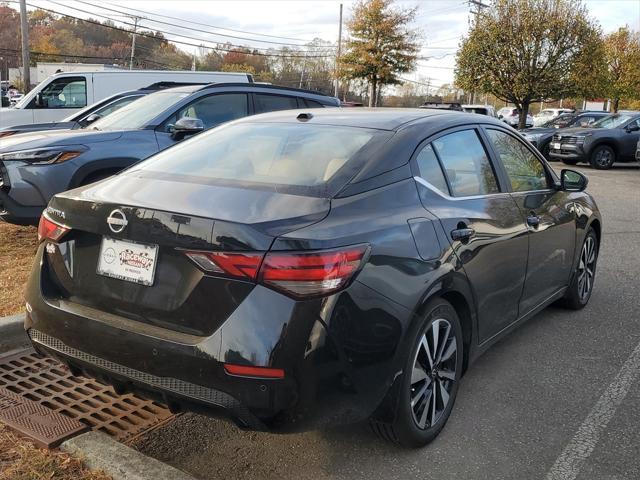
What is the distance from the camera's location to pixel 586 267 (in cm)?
527

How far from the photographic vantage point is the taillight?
7.73 ft

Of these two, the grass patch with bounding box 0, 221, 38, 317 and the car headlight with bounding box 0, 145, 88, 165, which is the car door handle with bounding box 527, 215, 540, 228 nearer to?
the grass patch with bounding box 0, 221, 38, 317

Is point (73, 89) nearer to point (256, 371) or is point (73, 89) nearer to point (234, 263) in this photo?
point (234, 263)

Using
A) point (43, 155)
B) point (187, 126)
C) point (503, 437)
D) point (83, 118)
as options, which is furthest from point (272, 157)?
point (83, 118)

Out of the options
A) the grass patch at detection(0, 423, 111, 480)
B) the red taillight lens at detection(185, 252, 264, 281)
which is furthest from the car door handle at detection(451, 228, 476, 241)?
the grass patch at detection(0, 423, 111, 480)

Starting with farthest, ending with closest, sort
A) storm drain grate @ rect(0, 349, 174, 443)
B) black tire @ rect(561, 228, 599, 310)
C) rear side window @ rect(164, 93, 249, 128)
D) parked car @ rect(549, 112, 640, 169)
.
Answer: parked car @ rect(549, 112, 640, 169) → rear side window @ rect(164, 93, 249, 128) → black tire @ rect(561, 228, 599, 310) → storm drain grate @ rect(0, 349, 174, 443)

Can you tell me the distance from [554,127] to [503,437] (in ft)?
65.2

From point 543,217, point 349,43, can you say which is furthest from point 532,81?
point 543,217

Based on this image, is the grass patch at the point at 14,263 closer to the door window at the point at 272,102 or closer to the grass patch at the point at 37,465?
the grass patch at the point at 37,465

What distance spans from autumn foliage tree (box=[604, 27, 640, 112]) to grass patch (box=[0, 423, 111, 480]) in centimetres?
A: 3788

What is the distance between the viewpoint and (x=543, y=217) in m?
4.21

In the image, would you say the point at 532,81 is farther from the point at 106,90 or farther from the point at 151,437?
the point at 151,437

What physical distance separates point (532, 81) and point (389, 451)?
25.4 m

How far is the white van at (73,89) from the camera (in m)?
13.2
